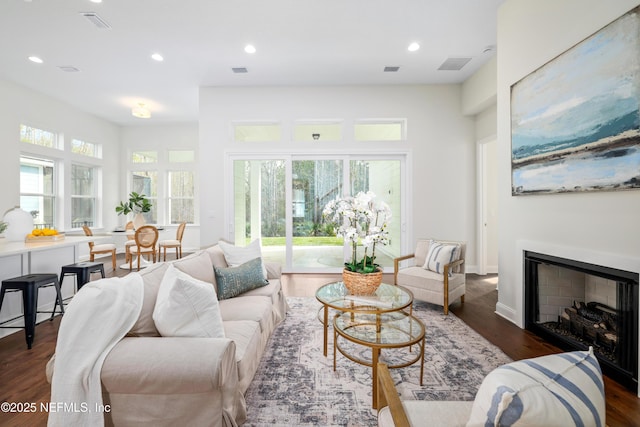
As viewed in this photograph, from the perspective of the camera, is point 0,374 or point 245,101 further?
point 245,101

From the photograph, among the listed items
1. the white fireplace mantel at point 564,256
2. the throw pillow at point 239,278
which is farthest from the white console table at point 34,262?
the white fireplace mantel at point 564,256

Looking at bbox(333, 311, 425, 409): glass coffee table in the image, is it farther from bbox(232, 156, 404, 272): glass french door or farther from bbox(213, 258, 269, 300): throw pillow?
bbox(232, 156, 404, 272): glass french door

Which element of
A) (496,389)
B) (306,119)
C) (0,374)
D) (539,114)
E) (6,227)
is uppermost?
(306,119)

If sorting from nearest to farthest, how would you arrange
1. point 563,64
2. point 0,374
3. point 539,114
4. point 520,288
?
point 0,374 < point 563,64 < point 539,114 < point 520,288

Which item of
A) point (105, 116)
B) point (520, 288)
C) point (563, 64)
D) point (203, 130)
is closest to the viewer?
point (563, 64)

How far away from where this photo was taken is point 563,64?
2369 millimetres

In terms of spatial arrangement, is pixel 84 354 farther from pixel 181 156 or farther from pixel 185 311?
pixel 181 156

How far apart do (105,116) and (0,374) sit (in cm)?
656

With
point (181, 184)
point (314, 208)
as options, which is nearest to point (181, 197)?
point (181, 184)

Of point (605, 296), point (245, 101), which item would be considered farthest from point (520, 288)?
point (245, 101)

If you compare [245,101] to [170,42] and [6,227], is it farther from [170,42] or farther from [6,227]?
[6,227]

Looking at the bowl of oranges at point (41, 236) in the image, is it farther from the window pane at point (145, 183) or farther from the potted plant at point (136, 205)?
the window pane at point (145, 183)

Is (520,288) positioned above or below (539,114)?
below

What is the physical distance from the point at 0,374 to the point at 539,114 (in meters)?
5.01
